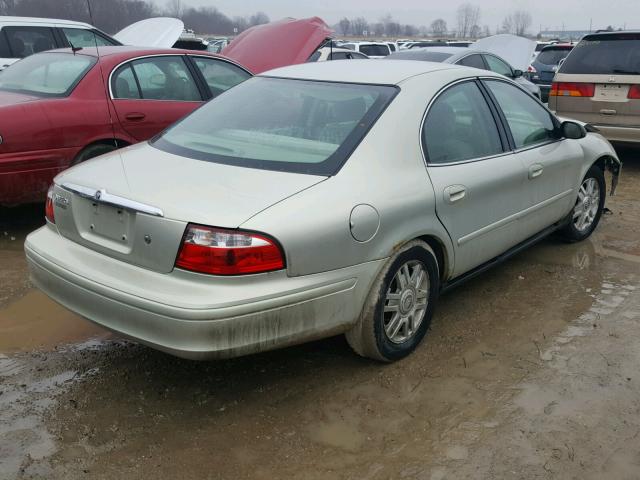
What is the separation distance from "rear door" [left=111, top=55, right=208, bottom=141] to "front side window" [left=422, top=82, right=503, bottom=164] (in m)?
3.05

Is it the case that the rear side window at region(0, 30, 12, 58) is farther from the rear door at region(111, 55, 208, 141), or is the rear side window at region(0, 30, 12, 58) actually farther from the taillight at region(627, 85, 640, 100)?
the taillight at region(627, 85, 640, 100)

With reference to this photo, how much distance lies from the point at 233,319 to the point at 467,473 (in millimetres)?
1129

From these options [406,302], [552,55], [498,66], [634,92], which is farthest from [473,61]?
[406,302]

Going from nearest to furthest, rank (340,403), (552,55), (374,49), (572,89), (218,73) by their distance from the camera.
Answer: (340,403) → (218,73) → (572,89) → (552,55) → (374,49)

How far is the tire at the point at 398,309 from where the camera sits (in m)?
3.13

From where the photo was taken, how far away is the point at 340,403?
3.09 meters

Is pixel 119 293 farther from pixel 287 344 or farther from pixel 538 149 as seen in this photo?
pixel 538 149

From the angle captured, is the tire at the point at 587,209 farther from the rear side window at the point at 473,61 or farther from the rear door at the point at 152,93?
the rear side window at the point at 473,61

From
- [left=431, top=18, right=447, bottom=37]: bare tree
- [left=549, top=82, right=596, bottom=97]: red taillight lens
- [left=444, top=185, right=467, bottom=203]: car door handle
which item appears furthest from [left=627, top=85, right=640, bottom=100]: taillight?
[left=431, top=18, right=447, bottom=37]: bare tree

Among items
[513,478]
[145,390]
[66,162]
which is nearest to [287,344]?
[145,390]

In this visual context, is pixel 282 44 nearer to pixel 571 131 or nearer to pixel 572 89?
pixel 572 89

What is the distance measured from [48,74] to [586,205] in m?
4.79

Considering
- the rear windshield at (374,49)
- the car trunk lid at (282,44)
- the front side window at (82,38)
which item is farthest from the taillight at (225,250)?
the rear windshield at (374,49)

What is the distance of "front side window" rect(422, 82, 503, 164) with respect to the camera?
3.51 meters
